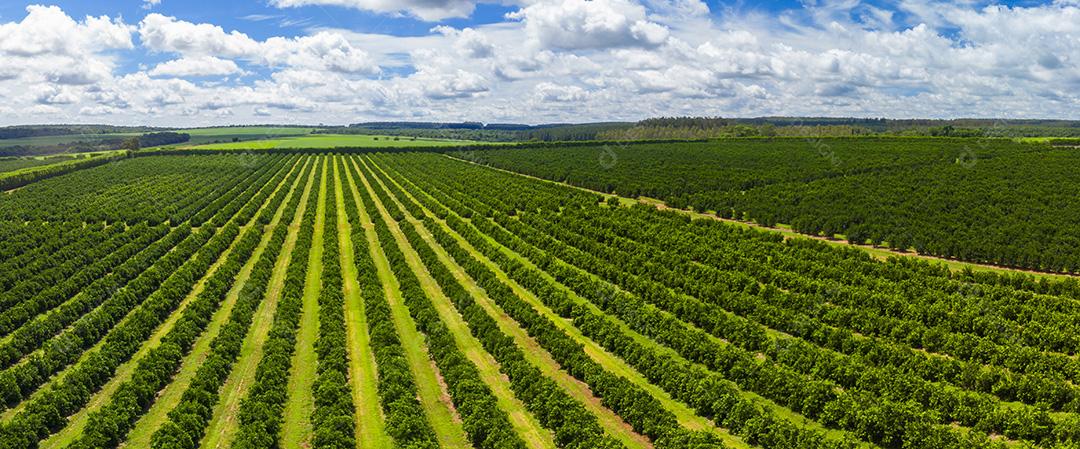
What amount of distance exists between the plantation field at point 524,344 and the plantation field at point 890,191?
12.6m

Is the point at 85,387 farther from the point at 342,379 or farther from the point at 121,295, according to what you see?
the point at 121,295

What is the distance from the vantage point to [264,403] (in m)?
29.8

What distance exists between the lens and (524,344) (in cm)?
4028

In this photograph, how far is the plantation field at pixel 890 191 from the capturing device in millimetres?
64688

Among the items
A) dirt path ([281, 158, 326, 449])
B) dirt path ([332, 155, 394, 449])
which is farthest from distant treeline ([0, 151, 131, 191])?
dirt path ([332, 155, 394, 449])

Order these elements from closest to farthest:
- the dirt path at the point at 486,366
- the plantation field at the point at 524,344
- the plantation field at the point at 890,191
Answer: the plantation field at the point at 524,344 < the dirt path at the point at 486,366 < the plantation field at the point at 890,191

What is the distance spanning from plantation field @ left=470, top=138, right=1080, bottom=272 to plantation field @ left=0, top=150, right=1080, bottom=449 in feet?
41.3

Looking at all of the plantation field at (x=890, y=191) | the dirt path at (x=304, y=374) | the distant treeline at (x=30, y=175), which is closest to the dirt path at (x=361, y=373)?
the dirt path at (x=304, y=374)

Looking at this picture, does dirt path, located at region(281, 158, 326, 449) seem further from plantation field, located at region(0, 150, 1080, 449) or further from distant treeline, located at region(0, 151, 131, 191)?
distant treeline, located at region(0, 151, 131, 191)

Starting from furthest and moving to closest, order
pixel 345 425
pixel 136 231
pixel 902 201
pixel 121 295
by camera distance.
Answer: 1. pixel 902 201
2. pixel 136 231
3. pixel 121 295
4. pixel 345 425

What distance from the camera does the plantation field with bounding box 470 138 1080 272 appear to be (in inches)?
2547

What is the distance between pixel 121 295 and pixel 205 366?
2060 cm

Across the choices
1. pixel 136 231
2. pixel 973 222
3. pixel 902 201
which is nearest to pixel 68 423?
pixel 136 231

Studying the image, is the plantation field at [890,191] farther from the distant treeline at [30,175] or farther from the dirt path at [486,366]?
the distant treeline at [30,175]
